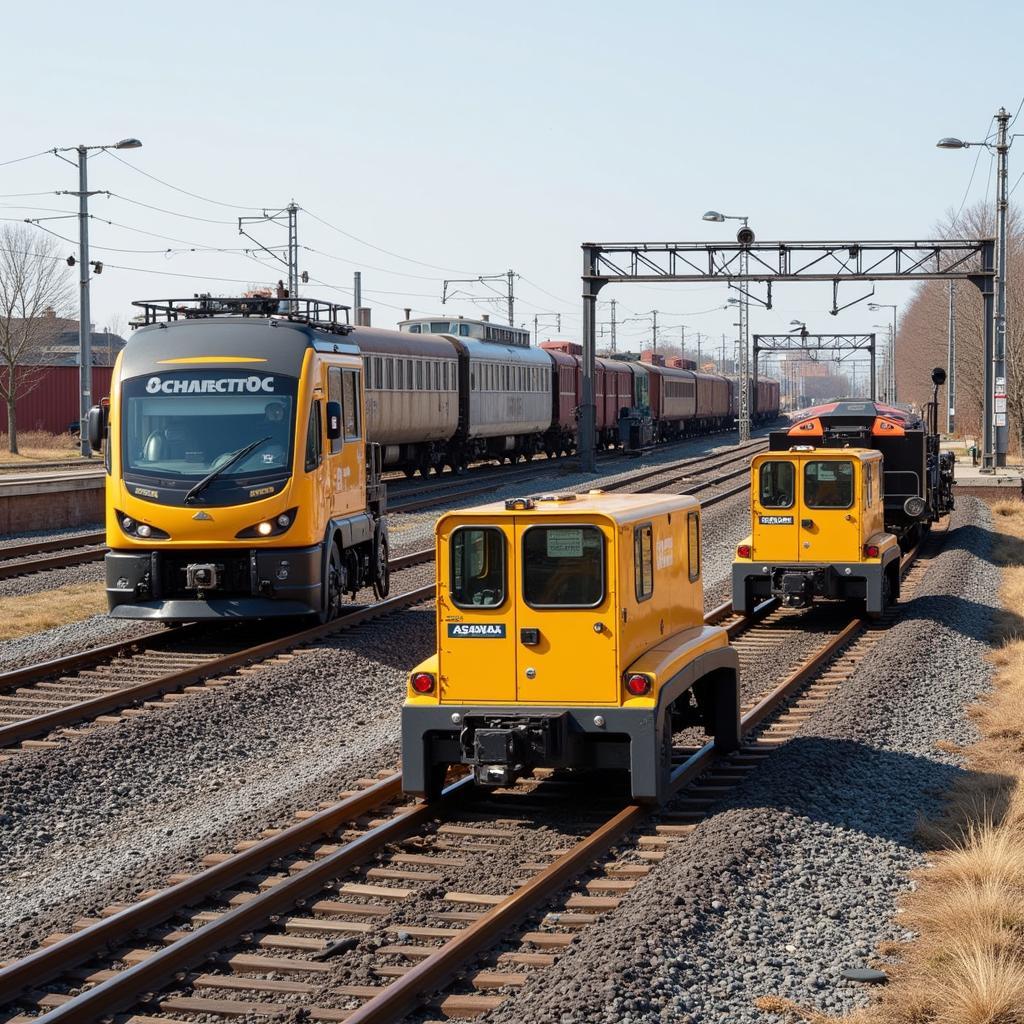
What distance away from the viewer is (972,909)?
7.06 meters

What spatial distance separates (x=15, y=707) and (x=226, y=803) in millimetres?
3272

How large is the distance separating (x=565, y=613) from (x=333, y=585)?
23.8ft

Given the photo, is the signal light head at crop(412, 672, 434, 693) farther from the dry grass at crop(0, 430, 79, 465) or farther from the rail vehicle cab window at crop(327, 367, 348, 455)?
the dry grass at crop(0, 430, 79, 465)

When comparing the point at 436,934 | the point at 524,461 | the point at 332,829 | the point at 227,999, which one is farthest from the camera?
the point at 524,461

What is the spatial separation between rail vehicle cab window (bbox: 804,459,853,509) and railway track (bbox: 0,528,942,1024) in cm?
790

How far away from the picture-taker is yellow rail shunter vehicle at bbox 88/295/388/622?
47.0 ft

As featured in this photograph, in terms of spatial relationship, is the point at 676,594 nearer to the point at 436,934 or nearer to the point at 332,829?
the point at 332,829

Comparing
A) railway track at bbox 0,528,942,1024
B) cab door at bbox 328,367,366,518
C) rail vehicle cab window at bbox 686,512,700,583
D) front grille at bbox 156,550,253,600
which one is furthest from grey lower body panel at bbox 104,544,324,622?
rail vehicle cab window at bbox 686,512,700,583

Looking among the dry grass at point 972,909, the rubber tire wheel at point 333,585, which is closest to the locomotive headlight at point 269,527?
the rubber tire wheel at point 333,585

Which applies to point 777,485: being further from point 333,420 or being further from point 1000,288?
point 1000,288

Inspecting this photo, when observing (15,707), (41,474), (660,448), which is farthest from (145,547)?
(660,448)

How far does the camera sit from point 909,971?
261 inches

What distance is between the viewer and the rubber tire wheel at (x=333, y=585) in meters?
15.4

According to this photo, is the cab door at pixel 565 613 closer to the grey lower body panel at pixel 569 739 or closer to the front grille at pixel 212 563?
the grey lower body panel at pixel 569 739
